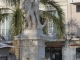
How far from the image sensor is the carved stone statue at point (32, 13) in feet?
39.9

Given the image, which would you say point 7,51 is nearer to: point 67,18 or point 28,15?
point 67,18

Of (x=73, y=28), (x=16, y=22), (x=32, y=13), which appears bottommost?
(x=73, y=28)

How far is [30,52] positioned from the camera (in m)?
12.1

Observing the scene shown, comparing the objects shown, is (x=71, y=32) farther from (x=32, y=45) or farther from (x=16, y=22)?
(x=32, y=45)

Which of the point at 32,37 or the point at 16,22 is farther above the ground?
the point at 16,22

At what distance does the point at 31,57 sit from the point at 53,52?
56.0 feet

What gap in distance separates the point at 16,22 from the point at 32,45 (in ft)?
24.6

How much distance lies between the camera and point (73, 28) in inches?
1076

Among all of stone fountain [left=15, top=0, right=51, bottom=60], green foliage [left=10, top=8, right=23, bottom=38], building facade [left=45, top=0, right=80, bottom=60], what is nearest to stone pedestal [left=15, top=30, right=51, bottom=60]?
stone fountain [left=15, top=0, right=51, bottom=60]

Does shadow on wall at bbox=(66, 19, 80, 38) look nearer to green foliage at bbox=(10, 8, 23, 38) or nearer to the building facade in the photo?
the building facade

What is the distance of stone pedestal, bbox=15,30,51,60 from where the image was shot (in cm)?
1194

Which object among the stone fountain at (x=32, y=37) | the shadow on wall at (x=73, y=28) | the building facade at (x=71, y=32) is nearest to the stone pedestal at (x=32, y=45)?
the stone fountain at (x=32, y=37)

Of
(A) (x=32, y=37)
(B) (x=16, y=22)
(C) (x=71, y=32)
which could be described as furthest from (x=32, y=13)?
(C) (x=71, y=32)

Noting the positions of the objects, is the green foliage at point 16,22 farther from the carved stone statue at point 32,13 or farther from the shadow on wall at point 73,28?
the shadow on wall at point 73,28
